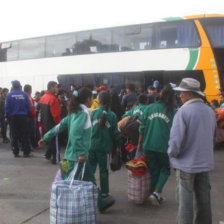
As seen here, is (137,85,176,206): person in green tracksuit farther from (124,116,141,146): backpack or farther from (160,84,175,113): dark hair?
(124,116,141,146): backpack

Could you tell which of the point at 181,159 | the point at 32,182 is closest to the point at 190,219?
the point at 181,159

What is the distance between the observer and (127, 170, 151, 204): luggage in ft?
13.7

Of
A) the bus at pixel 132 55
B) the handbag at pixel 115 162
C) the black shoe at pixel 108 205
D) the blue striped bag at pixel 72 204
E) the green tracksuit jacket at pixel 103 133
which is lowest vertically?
the black shoe at pixel 108 205

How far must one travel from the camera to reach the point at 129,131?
4.91m

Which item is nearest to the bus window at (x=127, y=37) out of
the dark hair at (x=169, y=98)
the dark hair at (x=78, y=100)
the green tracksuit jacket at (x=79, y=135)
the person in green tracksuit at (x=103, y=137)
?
the dark hair at (x=169, y=98)

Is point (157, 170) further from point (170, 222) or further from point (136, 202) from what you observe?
point (170, 222)

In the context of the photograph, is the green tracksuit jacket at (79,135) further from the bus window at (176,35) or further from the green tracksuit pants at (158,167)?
the bus window at (176,35)

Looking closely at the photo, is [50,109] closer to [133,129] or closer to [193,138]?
[133,129]

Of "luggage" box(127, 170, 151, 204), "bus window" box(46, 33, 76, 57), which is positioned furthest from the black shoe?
"bus window" box(46, 33, 76, 57)

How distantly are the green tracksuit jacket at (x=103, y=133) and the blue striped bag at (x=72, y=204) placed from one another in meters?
1.00

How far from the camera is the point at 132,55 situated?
1265cm

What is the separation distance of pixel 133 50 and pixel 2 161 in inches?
308

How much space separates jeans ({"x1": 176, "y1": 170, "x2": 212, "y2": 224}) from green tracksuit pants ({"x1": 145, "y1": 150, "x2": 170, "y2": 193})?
1.16 meters

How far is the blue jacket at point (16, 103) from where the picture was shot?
6.98 meters
